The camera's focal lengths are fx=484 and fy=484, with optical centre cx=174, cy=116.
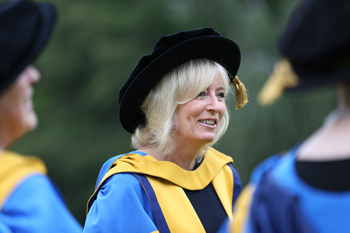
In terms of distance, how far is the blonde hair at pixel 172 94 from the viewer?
3.31 metres

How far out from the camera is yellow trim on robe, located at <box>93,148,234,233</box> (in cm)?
304

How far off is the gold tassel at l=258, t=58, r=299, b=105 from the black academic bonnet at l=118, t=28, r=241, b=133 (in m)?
1.45

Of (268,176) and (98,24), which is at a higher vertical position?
(268,176)

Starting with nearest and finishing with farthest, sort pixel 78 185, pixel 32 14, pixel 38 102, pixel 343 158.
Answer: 1. pixel 343 158
2. pixel 32 14
3. pixel 78 185
4. pixel 38 102

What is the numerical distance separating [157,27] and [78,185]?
6.16 m

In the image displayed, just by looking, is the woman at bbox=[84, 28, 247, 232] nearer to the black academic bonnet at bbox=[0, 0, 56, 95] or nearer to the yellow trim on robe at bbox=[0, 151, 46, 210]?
the yellow trim on robe at bbox=[0, 151, 46, 210]

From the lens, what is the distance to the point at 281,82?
1.81m

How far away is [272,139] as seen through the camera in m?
13.7

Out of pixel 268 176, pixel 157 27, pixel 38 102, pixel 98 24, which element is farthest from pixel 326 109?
pixel 268 176

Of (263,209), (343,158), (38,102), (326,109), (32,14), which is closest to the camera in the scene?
(343,158)

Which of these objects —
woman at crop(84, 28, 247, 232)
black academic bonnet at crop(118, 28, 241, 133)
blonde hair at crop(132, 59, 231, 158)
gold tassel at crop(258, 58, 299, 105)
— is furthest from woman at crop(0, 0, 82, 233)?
blonde hair at crop(132, 59, 231, 158)

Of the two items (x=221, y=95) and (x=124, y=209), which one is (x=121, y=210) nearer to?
(x=124, y=209)

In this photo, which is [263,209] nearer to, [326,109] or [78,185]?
[326,109]

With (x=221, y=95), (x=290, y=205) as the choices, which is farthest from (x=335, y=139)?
(x=221, y=95)
